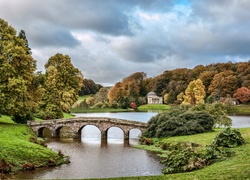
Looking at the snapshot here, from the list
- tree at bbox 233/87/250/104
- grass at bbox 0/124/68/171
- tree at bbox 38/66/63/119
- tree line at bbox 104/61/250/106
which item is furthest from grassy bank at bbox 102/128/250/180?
tree at bbox 233/87/250/104

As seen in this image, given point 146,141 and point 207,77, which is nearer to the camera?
point 146,141

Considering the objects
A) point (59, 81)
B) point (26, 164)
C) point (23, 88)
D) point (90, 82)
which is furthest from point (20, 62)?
point (90, 82)

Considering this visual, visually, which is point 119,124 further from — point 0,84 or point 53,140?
point 0,84

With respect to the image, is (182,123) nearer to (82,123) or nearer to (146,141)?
(146,141)

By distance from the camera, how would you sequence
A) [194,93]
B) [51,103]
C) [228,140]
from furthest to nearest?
[194,93] → [51,103] → [228,140]

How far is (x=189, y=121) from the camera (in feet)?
150

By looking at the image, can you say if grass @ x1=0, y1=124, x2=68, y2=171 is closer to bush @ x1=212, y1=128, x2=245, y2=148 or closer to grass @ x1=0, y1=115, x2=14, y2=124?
grass @ x1=0, y1=115, x2=14, y2=124

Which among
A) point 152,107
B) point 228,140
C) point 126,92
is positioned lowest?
point 228,140

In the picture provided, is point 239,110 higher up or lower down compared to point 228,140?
higher up

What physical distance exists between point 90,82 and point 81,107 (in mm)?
55311

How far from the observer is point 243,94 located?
117 metres

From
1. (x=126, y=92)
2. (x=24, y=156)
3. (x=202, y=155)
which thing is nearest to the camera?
(x=202, y=155)

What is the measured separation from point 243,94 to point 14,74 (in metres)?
92.6

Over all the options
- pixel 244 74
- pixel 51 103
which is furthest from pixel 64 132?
pixel 244 74
